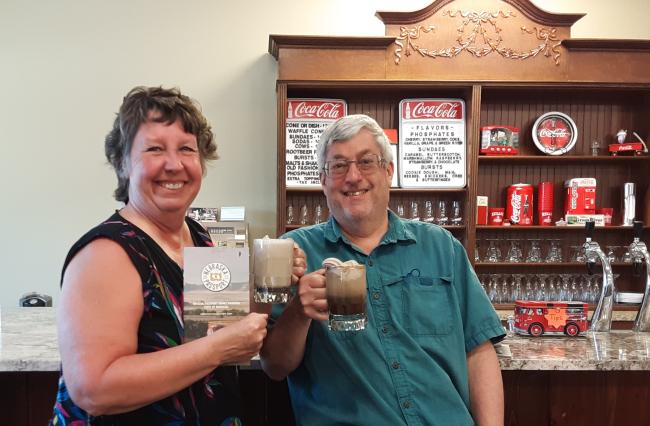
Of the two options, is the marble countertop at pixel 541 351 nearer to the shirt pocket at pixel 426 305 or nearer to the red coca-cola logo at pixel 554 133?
the shirt pocket at pixel 426 305

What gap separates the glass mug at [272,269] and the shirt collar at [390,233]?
33cm

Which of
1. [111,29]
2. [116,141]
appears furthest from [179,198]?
[111,29]

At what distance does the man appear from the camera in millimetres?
1520

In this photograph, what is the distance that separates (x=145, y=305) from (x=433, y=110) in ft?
11.2

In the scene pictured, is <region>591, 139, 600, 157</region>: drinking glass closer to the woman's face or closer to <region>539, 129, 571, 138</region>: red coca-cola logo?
<region>539, 129, 571, 138</region>: red coca-cola logo

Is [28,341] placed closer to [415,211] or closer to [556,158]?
[415,211]

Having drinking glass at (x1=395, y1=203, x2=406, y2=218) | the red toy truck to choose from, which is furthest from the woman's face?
drinking glass at (x1=395, y1=203, x2=406, y2=218)

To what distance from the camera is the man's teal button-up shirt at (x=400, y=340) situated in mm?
1531

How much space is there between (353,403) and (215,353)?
0.56 m

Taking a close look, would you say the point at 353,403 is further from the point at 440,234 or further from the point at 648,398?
the point at 648,398

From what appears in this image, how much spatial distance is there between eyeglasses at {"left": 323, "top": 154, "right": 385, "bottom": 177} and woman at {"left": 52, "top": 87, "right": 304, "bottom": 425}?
1.55 feet

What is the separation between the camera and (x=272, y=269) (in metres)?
1.39

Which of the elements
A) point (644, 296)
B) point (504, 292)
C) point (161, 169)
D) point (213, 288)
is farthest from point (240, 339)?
point (504, 292)

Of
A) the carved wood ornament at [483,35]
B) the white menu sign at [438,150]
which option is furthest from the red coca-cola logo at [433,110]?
the carved wood ornament at [483,35]
